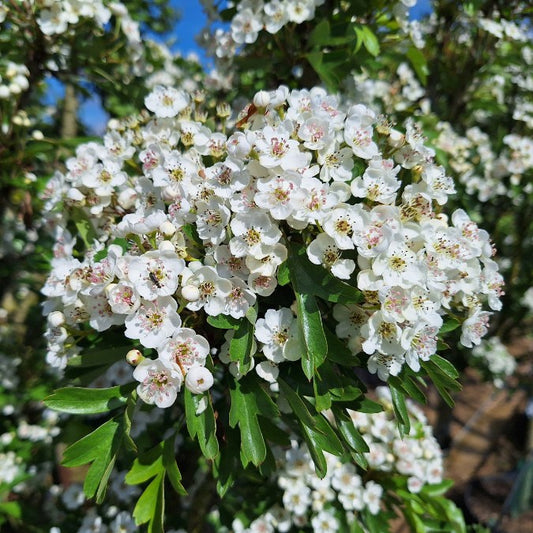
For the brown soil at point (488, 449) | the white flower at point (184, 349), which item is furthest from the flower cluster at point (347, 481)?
the brown soil at point (488, 449)

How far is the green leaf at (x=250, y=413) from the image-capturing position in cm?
120

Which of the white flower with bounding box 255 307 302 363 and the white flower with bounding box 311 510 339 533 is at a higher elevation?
the white flower with bounding box 255 307 302 363

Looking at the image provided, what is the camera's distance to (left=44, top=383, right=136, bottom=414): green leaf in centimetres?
123

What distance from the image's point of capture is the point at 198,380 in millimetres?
1118

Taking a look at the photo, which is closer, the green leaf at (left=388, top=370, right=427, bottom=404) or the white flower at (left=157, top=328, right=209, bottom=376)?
the white flower at (left=157, top=328, right=209, bottom=376)

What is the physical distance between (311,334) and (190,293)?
310 mm

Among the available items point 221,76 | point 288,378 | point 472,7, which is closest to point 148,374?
point 288,378

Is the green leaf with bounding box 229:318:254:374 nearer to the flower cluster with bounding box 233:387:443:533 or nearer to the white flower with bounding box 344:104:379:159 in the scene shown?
the white flower with bounding box 344:104:379:159

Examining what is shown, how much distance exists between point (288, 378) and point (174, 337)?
36 centimetres

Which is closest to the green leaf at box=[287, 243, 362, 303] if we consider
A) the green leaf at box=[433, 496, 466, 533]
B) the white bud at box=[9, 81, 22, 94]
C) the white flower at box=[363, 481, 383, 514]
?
the white flower at box=[363, 481, 383, 514]

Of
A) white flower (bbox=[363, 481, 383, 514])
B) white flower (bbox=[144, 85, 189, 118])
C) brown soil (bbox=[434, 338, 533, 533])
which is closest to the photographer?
white flower (bbox=[144, 85, 189, 118])

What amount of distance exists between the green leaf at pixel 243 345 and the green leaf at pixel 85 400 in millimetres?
355

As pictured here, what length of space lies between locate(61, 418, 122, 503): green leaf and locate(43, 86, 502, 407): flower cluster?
0.21 m

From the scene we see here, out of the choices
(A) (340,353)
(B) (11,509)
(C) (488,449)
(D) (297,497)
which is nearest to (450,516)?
(D) (297,497)
